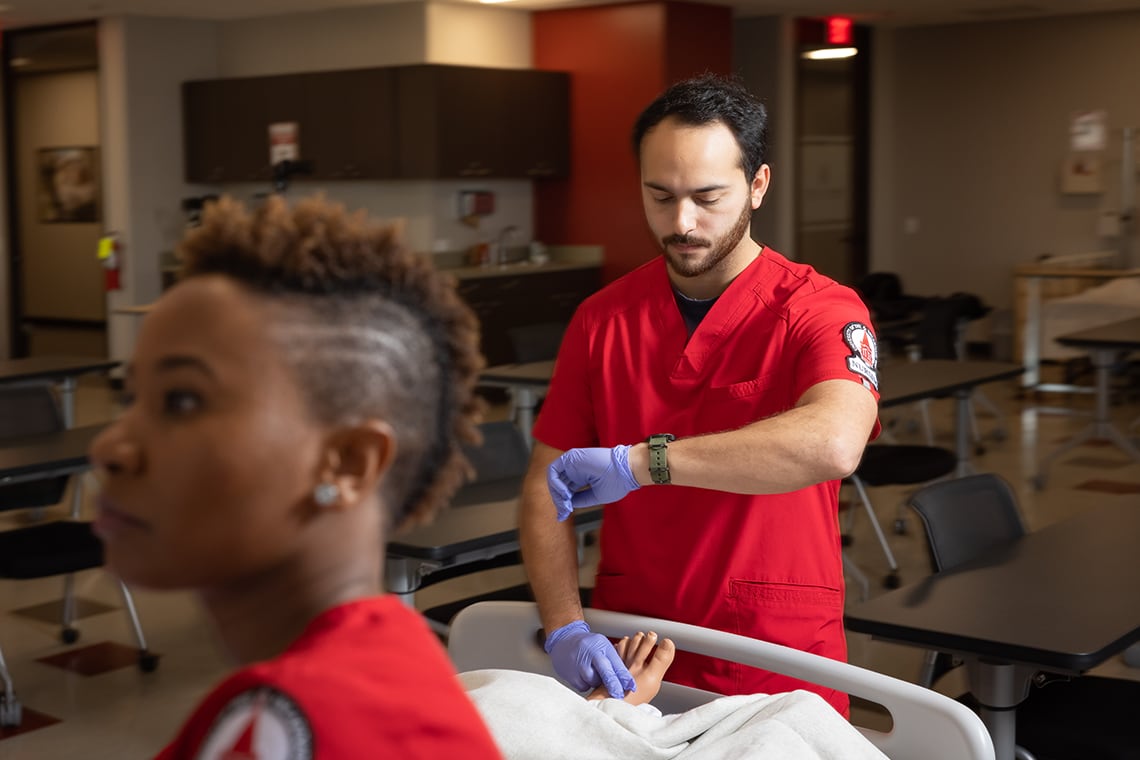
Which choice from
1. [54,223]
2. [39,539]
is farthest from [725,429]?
[54,223]

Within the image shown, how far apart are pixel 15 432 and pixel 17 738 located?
1154mm

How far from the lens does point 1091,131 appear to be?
33.6 ft

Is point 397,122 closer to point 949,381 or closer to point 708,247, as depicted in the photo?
point 949,381

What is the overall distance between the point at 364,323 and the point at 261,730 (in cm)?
18

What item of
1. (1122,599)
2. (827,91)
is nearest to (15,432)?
(1122,599)

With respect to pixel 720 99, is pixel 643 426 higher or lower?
lower

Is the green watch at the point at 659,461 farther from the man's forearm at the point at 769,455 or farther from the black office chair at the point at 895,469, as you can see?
the black office chair at the point at 895,469

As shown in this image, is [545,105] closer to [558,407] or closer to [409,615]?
[558,407]

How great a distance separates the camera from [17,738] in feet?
11.1

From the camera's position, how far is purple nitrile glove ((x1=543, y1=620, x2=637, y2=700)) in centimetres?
164

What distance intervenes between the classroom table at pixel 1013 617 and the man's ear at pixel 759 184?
71 cm

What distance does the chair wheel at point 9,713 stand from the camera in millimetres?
3480

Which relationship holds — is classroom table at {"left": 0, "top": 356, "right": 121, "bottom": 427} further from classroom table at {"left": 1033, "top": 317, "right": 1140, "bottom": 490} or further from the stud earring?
the stud earring

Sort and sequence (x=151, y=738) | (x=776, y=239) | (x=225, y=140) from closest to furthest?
1. (x=151, y=738)
2. (x=225, y=140)
3. (x=776, y=239)
